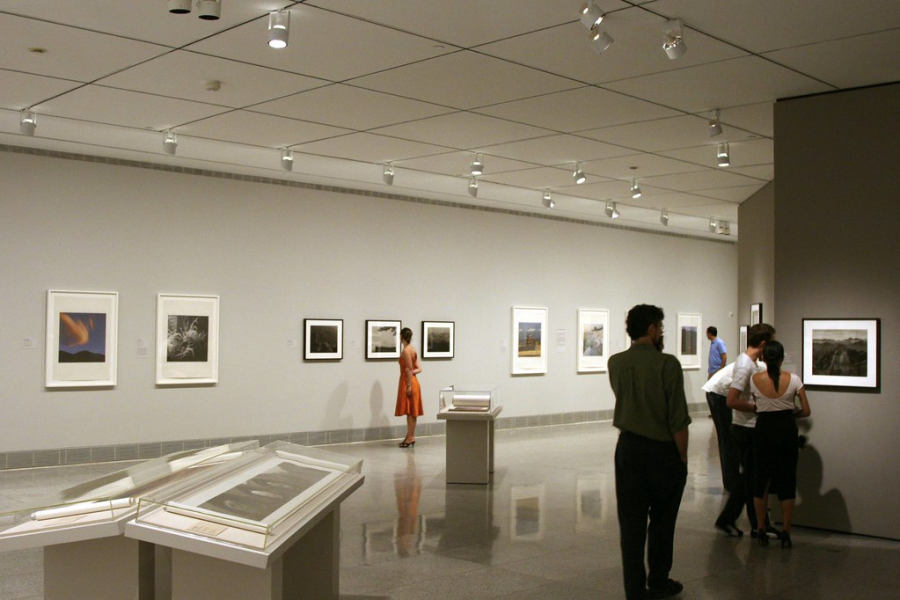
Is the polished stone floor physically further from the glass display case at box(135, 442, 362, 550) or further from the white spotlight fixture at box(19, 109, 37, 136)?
the white spotlight fixture at box(19, 109, 37, 136)

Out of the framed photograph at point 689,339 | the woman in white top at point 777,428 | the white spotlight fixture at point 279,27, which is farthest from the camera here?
the framed photograph at point 689,339

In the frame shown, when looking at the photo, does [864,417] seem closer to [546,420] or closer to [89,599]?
[89,599]

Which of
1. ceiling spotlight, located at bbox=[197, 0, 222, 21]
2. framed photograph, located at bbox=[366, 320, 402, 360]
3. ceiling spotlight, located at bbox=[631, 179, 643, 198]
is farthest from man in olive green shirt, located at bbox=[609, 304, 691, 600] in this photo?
framed photograph, located at bbox=[366, 320, 402, 360]

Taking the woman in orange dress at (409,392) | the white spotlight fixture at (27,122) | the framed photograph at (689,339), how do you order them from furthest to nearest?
A: the framed photograph at (689,339)
the woman in orange dress at (409,392)
the white spotlight fixture at (27,122)

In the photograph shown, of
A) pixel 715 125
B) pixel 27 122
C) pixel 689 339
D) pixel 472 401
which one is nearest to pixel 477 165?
pixel 472 401

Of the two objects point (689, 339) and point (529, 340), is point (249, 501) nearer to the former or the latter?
point (529, 340)

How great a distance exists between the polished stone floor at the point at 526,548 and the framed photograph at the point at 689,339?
10701mm

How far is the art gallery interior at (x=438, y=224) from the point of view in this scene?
768 centimetres

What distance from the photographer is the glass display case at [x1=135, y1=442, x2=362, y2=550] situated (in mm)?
4285

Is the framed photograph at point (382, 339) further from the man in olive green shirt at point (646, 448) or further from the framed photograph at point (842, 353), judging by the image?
the man in olive green shirt at point (646, 448)

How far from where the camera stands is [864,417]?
9.09 meters

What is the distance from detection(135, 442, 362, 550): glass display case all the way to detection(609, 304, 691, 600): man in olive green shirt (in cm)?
203

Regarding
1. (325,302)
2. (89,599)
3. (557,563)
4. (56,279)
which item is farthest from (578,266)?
(89,599)

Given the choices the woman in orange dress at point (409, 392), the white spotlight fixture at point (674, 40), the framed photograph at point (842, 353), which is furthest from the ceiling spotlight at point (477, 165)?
the white spotlight fixture at point (674, 40)
